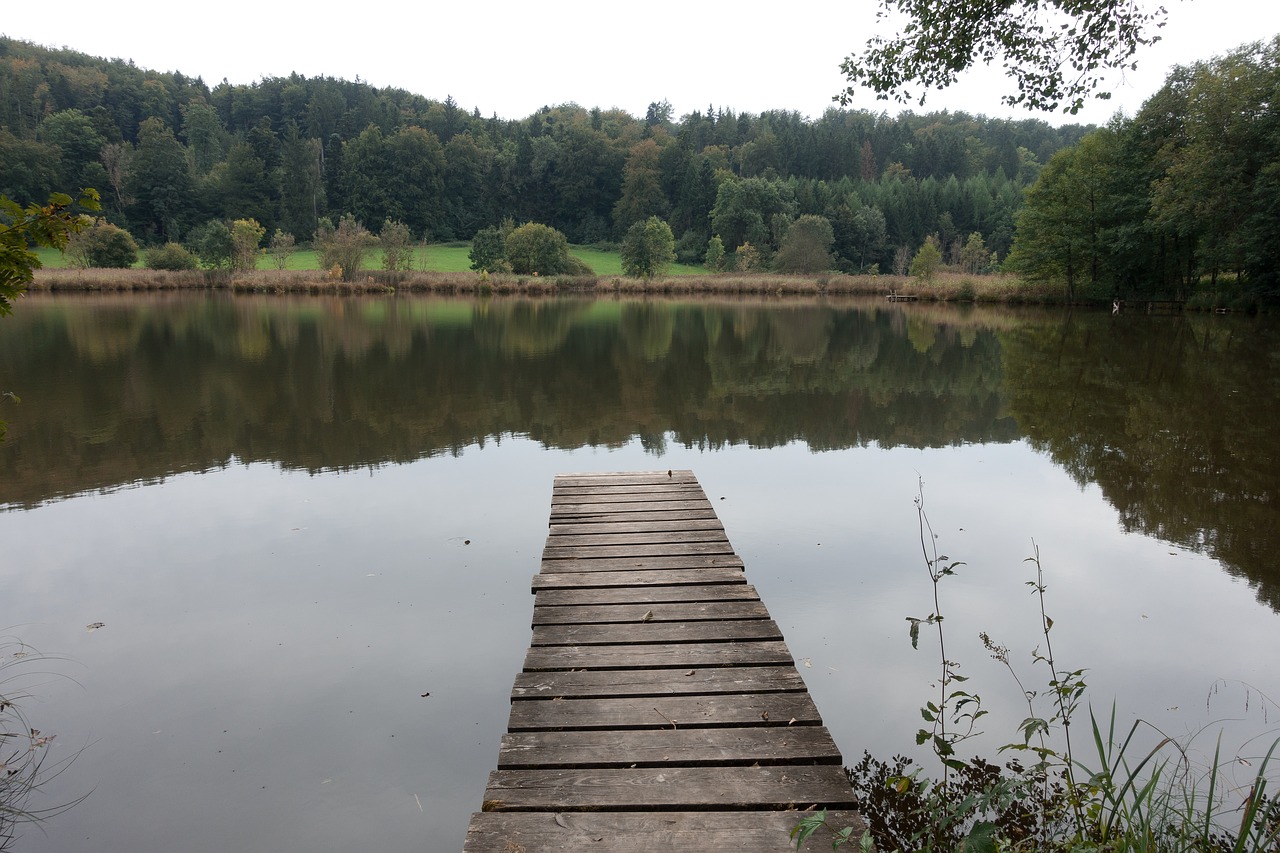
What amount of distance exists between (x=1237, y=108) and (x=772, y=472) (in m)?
32.7

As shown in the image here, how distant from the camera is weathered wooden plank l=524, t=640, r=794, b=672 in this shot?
11.8 feet

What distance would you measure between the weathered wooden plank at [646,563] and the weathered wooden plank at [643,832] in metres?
2.35

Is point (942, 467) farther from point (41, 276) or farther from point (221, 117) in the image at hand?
point (221, 117)

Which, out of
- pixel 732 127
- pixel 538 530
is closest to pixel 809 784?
pixel 538 530

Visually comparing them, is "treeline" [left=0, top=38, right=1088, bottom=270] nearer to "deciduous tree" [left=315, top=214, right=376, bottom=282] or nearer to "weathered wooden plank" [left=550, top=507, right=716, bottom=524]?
"deciduous tree" [left=315, top=214, right=376, bottom=282]

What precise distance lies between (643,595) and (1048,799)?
217 centimetres

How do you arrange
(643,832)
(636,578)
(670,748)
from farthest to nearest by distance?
(636,578), (670,748), (643,832)

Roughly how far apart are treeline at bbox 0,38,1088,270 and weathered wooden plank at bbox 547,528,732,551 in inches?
2487

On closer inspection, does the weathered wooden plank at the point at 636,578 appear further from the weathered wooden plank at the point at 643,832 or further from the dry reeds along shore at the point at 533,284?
the dry reeds along shore at the point at 533,284

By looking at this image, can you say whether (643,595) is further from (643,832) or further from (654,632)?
(643,832)

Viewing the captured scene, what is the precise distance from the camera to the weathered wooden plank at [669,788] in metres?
2.60

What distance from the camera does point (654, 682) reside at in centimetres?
344

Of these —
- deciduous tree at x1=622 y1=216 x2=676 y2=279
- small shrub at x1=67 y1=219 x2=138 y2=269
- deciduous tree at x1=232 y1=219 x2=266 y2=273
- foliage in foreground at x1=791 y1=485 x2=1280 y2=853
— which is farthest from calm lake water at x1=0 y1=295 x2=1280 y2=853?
deciduous tree at x1=622 y1=216 x2=676 y2=279

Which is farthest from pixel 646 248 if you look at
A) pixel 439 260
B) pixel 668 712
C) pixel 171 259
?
pixel 668 712
